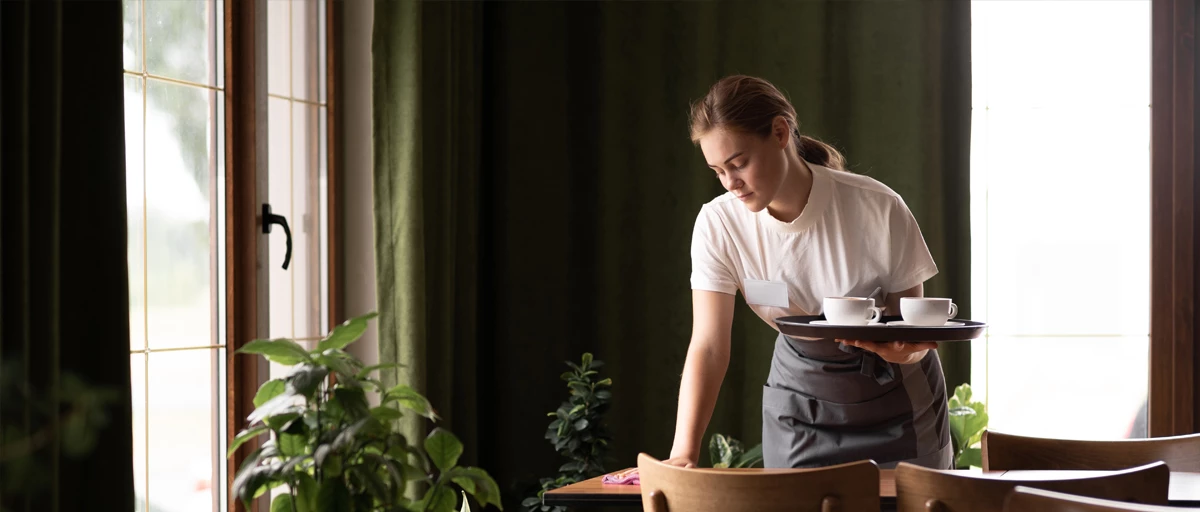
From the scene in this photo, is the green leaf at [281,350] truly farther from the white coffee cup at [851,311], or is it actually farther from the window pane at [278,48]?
the window pane at [278,48]

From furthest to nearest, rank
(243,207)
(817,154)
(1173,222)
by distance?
(1173,222) → (243,207) → (817,154)

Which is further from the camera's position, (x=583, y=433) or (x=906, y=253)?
(x=583, y=433)

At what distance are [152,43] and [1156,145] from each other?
3.07 meters

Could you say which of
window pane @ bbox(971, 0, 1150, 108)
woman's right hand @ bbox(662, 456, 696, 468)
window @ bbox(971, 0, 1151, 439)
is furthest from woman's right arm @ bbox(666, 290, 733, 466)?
window pane @ bbox(971, 0, 1150, 108)

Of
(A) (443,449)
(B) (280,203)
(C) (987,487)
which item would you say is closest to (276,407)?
(A) (443,449)

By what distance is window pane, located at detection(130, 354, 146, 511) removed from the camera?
2422 mm

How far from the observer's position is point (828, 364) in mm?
2148

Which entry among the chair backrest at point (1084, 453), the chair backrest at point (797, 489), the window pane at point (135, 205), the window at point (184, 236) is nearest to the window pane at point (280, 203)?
the window at point (184, 236)

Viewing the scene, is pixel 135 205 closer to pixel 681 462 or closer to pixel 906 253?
pixel 681 462

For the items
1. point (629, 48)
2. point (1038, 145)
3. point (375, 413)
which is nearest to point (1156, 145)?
point (1038, 145)

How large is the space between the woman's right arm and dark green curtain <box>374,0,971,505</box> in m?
1.35

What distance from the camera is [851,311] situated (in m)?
1.87

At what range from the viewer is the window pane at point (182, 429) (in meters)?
2.50

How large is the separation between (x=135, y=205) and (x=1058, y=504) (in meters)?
2.05
